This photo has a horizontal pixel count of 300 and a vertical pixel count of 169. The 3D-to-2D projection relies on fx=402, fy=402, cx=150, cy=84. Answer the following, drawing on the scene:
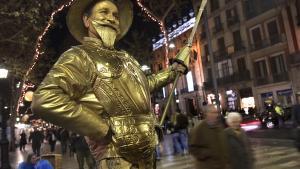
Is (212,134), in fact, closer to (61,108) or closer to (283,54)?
(61,108)

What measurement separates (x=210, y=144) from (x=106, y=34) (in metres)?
3.21

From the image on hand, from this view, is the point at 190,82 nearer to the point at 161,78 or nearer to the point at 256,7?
the point at 256,7

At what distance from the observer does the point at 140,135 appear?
7.91 ft

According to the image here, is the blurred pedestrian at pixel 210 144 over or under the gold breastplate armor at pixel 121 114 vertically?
under

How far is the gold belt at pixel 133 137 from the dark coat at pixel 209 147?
3.09 m

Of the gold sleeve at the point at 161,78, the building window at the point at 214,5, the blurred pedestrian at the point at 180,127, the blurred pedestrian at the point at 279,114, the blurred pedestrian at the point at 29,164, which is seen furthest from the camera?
the building window at the point at 214,5

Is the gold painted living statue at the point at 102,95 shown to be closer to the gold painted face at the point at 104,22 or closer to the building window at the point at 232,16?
the gold painted face at the point at 104,22

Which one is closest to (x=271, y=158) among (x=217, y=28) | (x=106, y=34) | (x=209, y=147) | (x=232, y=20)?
(x=209, y=147)

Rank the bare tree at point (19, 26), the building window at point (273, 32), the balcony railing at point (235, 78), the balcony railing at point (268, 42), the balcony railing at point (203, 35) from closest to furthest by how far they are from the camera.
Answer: the bare tree at point (19, 26), the balcony railing at point (268, 42), the building window at point (273, 32), the balcony railing at point (235, 78), the balcony railing at point (203, 35)

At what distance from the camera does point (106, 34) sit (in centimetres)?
265

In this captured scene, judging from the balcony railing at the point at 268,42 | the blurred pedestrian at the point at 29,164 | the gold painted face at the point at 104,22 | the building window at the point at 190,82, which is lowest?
the blurred pedestrian at the point at 29,164

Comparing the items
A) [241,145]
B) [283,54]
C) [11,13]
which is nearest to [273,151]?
[241,145]

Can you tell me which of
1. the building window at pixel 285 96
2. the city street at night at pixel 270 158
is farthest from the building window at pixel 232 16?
the city street at night at pixel 270 158

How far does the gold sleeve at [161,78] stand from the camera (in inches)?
117
